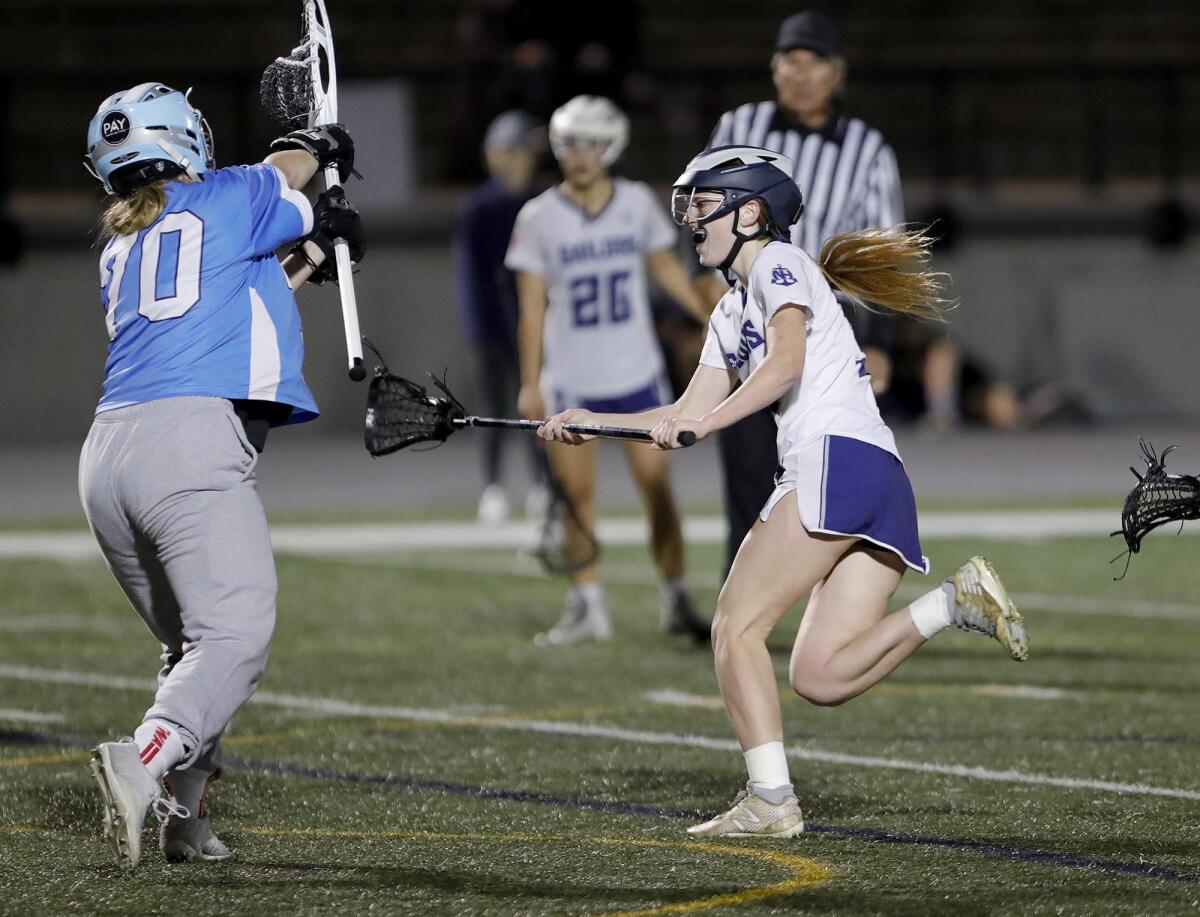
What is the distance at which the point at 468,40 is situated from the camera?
66.4 feet

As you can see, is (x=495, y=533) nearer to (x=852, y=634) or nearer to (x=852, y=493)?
(x=852, y=634)

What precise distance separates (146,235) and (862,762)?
2.71 metres

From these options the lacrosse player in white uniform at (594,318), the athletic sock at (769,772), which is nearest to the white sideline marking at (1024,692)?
the lacrosse player in white uniform at (594,318)

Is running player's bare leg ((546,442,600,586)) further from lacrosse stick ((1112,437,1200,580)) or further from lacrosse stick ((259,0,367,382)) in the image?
lacrosse stick ((1112,437,1200,580))

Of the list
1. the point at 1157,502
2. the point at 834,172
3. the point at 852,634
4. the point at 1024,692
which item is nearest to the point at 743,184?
the point at 852,634

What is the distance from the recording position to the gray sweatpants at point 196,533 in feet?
17.0

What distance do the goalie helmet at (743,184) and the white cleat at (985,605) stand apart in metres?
1.01

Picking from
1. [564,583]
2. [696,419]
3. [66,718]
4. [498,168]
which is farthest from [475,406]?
[696,419]

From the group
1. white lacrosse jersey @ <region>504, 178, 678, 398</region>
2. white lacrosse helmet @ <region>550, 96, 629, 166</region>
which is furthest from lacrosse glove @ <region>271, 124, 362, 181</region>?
white lacrosse jersey @ <region>504, 178, 678, 398</region>

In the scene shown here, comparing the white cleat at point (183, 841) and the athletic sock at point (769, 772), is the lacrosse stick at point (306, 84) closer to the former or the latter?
the white cleat at point (183, 841)

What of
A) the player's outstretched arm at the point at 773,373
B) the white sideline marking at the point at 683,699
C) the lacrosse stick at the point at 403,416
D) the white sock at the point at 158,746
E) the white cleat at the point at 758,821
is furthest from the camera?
the white sideline marking at the point at 683,699

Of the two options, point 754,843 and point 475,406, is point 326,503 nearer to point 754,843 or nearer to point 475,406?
point 475,406

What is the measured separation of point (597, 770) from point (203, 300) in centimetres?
205

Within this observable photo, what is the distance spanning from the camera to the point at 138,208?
5367mm
